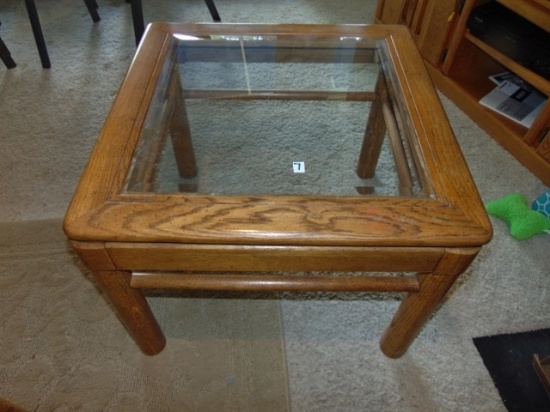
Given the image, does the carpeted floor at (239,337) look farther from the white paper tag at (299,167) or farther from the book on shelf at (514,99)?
the white paper tag at (299,167)

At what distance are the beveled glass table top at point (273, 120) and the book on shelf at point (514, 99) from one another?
0.64 metres

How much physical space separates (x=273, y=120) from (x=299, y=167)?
156mm

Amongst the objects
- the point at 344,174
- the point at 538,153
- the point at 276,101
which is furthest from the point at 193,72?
the point at 538,153

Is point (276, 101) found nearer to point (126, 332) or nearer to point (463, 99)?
point (126, 332)

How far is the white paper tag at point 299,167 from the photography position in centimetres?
73

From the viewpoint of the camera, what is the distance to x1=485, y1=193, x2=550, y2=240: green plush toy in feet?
3.30

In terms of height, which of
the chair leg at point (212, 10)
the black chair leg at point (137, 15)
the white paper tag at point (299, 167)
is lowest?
the chair leg at point (212, 10)

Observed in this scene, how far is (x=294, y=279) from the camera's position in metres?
0.65

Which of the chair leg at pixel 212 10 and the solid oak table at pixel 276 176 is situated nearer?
the solid oak table at pixel 276 176

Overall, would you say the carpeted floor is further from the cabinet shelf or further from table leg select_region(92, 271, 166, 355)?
the cabinet shelf

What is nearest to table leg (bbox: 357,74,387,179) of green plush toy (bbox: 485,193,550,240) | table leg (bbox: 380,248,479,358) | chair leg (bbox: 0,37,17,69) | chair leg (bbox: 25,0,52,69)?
table leg (bbox: 380,248,479,358)

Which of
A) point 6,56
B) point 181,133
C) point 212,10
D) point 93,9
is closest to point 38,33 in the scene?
point 6,56

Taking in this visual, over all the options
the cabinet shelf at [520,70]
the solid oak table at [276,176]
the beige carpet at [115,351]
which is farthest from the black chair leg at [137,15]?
the cabinet shelf at [520,70]

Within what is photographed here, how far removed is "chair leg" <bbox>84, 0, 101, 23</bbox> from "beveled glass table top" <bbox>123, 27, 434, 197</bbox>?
3.60 ft
